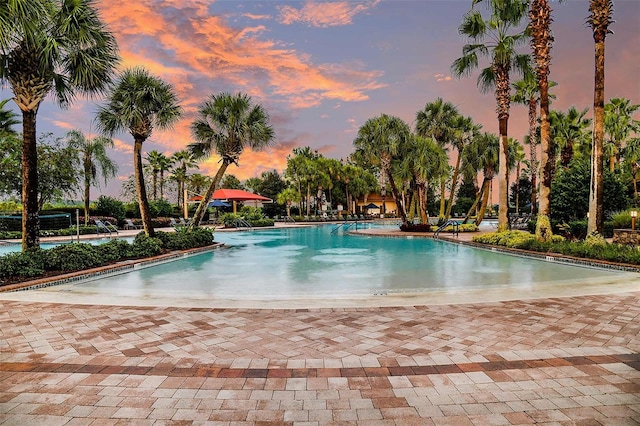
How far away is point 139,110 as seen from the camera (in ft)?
39.3

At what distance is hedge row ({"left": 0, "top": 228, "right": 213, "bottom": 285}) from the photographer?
7168mm

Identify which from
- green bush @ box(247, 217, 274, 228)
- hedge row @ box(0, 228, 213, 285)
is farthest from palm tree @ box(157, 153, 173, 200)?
hedge row @ box(0, 228, 213, 285)

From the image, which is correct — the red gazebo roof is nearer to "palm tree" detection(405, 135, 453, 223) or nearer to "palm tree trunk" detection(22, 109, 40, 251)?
"palm tree" detection(405, 135, 453, 223)

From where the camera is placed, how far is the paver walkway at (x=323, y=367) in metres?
2.50

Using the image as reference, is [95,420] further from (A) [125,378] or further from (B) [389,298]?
(B) [389,298]

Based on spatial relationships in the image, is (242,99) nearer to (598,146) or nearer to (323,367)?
(598,146)

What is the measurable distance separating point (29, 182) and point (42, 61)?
8.77ft

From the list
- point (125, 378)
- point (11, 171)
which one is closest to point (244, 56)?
point (11, 171)

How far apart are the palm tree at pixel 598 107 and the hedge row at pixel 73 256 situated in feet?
46.2

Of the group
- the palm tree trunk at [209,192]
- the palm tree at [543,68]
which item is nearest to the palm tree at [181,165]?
the palm tree trunk at [209,192]

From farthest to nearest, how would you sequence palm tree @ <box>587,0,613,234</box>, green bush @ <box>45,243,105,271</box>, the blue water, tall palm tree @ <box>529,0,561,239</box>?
tall palm tree @ <box>529,0,561,239</box> < palm tree @ <box>587,0,613,234</box> < green bush @ <box>45,243,105,271</box> < the blue water

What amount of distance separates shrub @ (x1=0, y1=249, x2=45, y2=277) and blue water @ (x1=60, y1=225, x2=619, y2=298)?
93 cm

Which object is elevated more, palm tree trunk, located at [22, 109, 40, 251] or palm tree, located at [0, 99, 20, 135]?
palm tree, located at [0, 99, 20, 135]

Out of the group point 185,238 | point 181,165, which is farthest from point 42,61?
point 181,165
